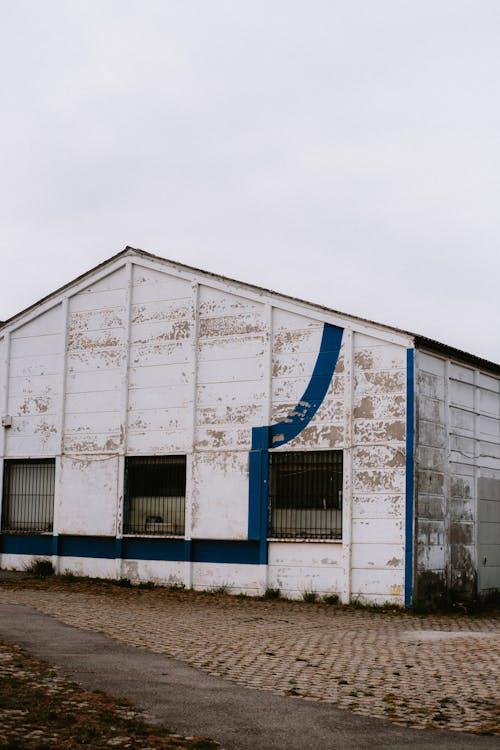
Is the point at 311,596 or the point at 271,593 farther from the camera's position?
the point at 271,593

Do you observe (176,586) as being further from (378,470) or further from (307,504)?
(378,470)

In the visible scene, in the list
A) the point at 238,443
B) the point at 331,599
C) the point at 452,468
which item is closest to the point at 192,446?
the point at 238,443

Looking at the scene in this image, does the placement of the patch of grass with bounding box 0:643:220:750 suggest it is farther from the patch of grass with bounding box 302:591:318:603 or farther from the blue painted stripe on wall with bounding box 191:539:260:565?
the blue painted stripe on wall with bounding box 191:539:260:565

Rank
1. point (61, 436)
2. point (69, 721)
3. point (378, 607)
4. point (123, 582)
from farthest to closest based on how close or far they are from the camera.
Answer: point (61, 436) < point (123, 582) < point (378, 607) < point (69, 721)

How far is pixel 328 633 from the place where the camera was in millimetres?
12914

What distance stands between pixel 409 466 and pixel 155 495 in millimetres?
5478

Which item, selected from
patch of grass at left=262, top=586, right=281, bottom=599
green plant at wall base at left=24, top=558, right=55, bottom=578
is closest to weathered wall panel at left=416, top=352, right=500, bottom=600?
patch of grass at left=262, top=586, right=281, bottom=599

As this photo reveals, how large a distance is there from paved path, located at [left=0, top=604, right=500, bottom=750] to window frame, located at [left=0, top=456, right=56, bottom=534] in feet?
34.5

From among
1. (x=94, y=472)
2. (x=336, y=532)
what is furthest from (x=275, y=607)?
(x=94, y=472)

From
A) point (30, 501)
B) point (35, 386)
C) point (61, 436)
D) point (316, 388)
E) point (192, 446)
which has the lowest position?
point (30, 501)

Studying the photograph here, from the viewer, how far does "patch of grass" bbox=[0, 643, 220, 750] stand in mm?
6207

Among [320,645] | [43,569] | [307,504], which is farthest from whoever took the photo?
[43,569]

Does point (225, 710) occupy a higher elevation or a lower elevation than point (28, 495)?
lower

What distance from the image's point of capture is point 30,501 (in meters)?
21.2
